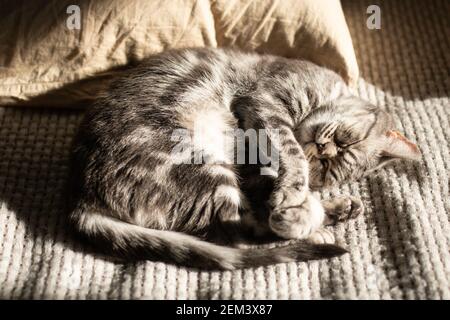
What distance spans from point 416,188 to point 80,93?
100cm

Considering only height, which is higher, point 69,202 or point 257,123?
point 257,123

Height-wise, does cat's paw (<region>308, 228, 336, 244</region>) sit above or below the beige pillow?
below

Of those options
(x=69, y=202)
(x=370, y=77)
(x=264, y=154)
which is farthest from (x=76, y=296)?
(x=370, y=77)

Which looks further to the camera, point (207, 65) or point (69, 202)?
point (207, 65)

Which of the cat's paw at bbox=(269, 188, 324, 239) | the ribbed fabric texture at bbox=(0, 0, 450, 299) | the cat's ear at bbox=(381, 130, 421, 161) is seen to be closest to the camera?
the ribbed fabric texture at bbox=(0, 0, 450, 299)

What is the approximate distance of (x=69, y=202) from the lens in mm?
1285

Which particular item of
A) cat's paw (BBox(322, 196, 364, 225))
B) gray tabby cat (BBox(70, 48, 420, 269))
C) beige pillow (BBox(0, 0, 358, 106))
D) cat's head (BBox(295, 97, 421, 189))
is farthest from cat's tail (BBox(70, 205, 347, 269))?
beige pillow (BBox(0, 0, 358, 106))

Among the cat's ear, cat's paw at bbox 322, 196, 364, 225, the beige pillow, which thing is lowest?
cat's paw at bbox 322, 196, 364, 225

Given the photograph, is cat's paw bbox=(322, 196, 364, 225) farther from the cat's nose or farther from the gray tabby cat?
the cat's nose

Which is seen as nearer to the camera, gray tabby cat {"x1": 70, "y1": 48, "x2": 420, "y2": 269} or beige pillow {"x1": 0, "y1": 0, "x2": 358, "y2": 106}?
gray tabby cat {"x1": 70, "y1": 48, "x2": 420, "y2": 269}

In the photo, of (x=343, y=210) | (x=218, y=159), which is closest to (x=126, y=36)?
(x=218, y=159)

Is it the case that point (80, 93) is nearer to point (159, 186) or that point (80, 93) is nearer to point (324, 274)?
point (159, 186)

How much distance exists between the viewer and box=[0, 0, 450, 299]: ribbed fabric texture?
46.1 inches
